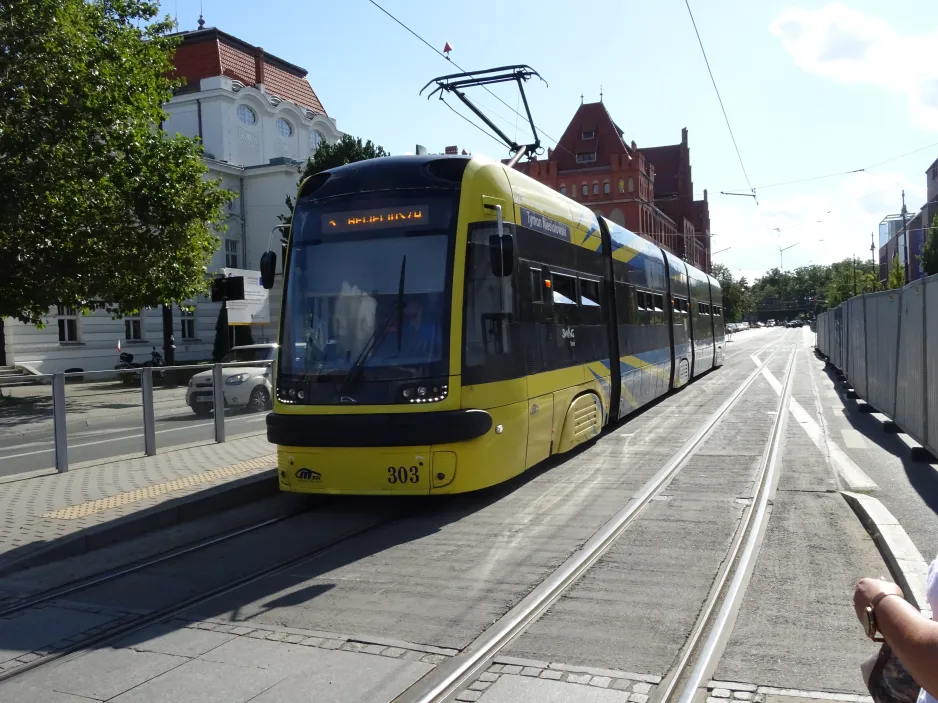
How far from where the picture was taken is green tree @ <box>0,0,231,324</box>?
1820 centimetres

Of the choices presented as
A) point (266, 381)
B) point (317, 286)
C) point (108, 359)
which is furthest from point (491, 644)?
point (108, 359)

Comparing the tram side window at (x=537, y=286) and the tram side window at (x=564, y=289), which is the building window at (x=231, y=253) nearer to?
the tram side window at (x=564, y=289)

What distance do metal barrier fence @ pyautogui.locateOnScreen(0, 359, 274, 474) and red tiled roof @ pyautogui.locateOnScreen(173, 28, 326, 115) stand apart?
126 feet

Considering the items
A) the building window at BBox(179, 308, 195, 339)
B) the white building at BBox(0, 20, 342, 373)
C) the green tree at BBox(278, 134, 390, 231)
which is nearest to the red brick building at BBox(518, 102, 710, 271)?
the white building at BBox(0, 20, 342, 373)

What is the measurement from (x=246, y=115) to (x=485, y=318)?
45.5 metres

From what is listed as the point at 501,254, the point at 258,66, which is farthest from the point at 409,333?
the point at 258,66

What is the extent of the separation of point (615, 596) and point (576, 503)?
2996 mm

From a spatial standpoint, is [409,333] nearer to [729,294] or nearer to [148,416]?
[148,416]

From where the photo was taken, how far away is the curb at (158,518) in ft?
23.4

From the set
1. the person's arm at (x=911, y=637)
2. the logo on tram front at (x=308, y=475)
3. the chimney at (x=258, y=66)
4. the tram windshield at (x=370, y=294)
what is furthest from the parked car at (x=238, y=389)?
the chimney at (x=258, y=66)

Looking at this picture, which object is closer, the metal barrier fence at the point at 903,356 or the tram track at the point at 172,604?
the tram track at the point at 172,604

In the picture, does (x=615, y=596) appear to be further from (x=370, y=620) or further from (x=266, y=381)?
(x=266, y=381)

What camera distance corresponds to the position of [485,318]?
8641mm

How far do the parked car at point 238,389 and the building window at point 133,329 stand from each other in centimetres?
2685
